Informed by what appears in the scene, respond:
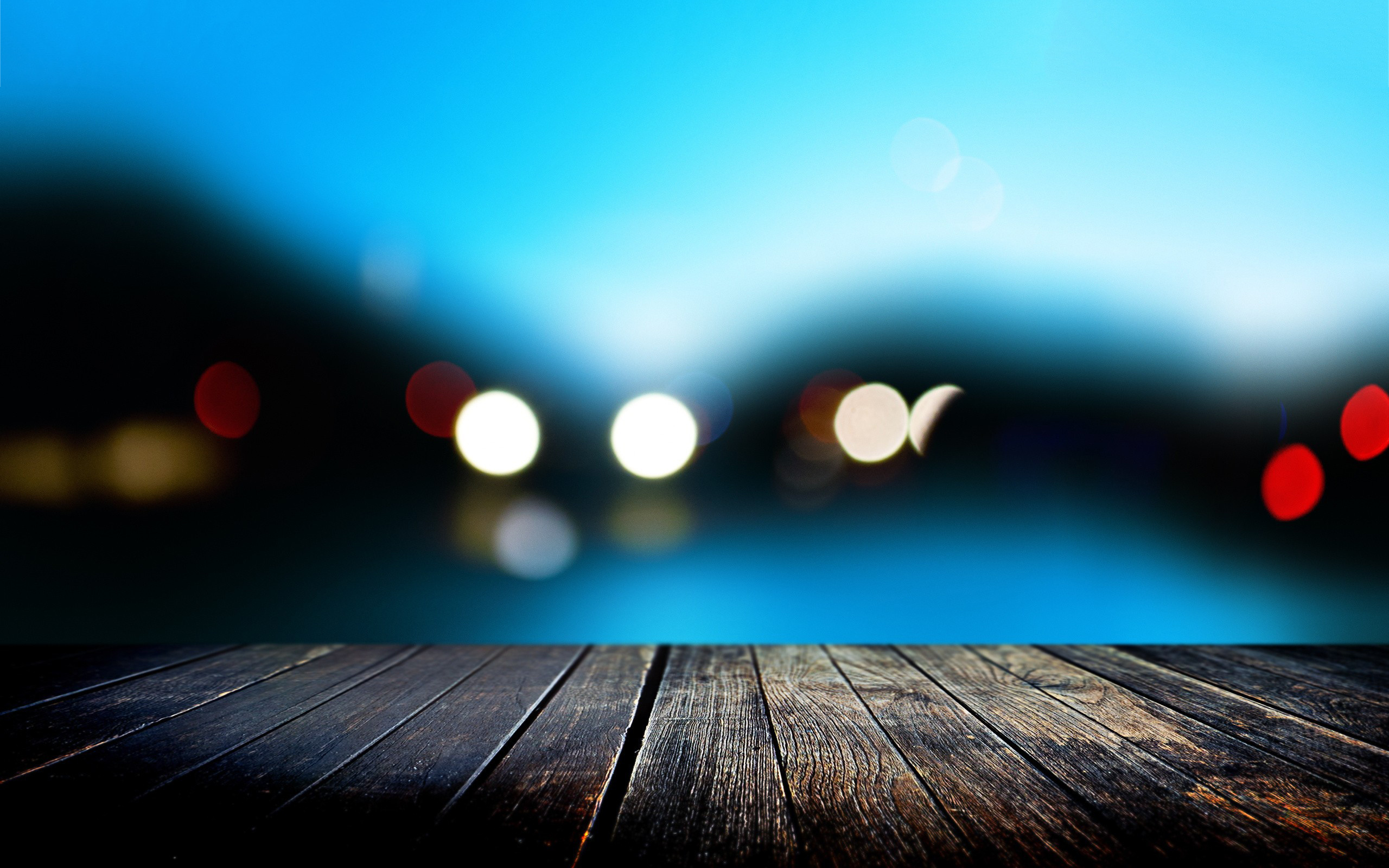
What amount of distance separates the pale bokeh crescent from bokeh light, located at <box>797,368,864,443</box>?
0.16 metres

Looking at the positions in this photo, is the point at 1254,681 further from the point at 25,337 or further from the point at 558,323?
the point at 25,337

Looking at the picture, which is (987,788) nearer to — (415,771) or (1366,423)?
(415,771)

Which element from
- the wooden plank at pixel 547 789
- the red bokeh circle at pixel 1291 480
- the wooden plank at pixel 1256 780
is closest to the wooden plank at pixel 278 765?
the wooden plank at pixel 547 789

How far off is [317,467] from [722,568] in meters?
1.03

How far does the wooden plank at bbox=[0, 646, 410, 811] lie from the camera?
32.8 inches

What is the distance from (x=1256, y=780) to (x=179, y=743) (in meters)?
1.33

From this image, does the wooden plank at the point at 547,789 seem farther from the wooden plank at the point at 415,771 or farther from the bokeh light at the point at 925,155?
the bokeh light at the point at 925,155

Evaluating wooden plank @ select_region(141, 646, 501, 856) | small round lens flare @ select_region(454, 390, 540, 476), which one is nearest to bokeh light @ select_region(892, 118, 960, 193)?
small round lens flare @ select_region(454, 390, 540, 476)

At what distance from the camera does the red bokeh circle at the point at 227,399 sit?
1.88 metres

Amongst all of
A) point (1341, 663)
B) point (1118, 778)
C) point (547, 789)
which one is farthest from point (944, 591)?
point (547, 789)

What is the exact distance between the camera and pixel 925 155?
1.88 metres

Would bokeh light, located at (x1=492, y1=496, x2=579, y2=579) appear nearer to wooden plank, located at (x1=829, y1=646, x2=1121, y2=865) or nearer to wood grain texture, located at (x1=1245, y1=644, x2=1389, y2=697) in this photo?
wooden plank, located at (x1=829, y1=646, x2=1121, y2=865)

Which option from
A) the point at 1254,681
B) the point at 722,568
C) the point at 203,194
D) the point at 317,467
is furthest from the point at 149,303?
the point at 1254,681

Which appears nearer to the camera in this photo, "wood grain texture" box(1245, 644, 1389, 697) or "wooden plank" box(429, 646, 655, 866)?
"wooden plank" box(429, 646, 655, 866)
